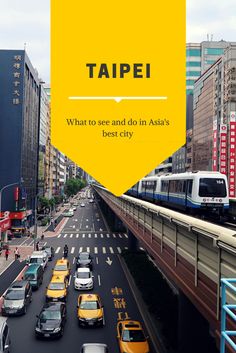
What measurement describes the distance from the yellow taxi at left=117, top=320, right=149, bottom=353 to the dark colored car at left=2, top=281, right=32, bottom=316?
7881mm

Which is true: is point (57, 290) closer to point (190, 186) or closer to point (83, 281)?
point (83, 281)

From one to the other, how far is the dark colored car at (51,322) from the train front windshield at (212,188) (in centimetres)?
1140

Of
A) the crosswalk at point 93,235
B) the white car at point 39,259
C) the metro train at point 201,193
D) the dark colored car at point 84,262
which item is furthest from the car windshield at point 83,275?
the crosswalk at point 93,235

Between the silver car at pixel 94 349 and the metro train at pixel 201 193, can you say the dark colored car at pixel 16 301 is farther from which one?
the metro train at pixel 201 193

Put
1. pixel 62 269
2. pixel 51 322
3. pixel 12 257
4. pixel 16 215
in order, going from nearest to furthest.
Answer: pixel 51 322, pixel 62 269, pixel 12 257, pixel 16 215

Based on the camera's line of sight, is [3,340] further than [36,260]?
No

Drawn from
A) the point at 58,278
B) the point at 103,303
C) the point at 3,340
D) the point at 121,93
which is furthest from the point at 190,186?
the point at 121,93

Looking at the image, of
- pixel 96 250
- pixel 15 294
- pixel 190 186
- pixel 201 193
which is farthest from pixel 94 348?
pixel 96 250

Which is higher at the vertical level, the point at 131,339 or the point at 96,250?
the point at 131,339

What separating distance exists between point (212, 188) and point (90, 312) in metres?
11.0

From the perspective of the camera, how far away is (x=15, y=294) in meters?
26.7

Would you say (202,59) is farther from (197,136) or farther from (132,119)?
(132,119)

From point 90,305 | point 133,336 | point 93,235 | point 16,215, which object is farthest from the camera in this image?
point 93,235

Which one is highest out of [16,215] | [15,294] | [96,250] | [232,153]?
[232,153]
